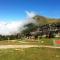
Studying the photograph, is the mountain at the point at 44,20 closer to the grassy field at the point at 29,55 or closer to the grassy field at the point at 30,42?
the grassy field at the point at 30,42

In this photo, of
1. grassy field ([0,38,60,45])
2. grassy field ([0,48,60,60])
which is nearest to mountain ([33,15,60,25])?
grassy field ([0,38,60,45])

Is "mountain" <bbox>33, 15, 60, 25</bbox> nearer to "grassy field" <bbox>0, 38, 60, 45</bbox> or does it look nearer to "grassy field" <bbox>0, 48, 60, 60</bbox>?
"grassy field" <bbox>0, 38, 60, 45</bbox>

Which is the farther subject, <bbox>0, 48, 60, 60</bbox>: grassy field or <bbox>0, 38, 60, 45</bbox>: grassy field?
<bbox>0, 38, 60, 45</bbox>: grassy field

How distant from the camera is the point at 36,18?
40.8m

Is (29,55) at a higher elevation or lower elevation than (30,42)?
lower

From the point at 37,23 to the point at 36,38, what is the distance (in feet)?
18.0

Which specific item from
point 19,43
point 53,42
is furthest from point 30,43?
point 53,42

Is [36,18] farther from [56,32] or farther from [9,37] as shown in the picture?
[9,37]

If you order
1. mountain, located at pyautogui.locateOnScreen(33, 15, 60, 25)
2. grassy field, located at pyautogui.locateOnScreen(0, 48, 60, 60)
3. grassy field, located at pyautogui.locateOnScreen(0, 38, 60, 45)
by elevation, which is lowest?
grassy field, located at pyautogui.locateOnScreen(0, 48, 60, 60)

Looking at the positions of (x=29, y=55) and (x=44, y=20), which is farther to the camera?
(x=44, y=20)

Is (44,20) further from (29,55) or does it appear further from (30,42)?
(29,55)

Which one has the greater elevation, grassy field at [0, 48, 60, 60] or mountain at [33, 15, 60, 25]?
mountain at [33, 15, 60, 25]

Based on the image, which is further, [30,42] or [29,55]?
[30,42]

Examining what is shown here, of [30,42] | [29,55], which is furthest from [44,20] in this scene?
[29,55]
